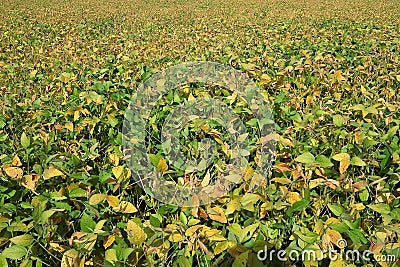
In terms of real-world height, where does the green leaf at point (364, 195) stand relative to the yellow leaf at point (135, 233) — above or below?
below

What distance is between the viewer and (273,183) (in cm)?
191

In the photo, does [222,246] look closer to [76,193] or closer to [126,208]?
[126,208]

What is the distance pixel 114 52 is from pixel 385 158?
3.47 m

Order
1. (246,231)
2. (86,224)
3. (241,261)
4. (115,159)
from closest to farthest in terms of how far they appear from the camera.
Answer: (241,261), (246,231), (86,224), (115,159)

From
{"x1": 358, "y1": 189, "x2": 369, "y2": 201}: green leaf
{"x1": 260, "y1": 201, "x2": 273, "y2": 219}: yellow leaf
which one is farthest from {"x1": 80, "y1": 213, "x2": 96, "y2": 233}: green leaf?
{"x1": 358, "y1": 189, "x2": 369, "y2": 201}: green leaf

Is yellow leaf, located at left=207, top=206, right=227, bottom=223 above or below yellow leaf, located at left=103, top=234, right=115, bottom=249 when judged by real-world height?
above

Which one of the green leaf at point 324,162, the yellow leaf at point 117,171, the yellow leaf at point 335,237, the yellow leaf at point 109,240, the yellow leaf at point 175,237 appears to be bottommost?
the yellow leaf at point 109,240

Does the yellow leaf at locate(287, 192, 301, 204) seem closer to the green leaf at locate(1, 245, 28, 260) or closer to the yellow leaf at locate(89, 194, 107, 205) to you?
the yellow leaf at locate(89, 194, 107, 205)

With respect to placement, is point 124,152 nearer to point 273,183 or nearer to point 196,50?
point 273,183

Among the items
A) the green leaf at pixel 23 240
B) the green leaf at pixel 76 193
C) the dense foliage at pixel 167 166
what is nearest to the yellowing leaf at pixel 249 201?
the dense foliage at pixel 167 166

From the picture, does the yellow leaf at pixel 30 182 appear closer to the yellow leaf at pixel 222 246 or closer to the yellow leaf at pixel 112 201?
the yellow leaf at pixel 112 201

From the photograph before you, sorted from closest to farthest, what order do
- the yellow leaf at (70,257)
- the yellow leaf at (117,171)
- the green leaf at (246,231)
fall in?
1. the yellow leaf at (70,257)
2. the green leaf at (246,231)
3. the yellow leaf at (117,171)

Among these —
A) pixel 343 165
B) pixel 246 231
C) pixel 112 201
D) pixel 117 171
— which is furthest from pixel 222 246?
pixel 343 165

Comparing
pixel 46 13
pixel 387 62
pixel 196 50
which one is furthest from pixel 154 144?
pixel 46 13
